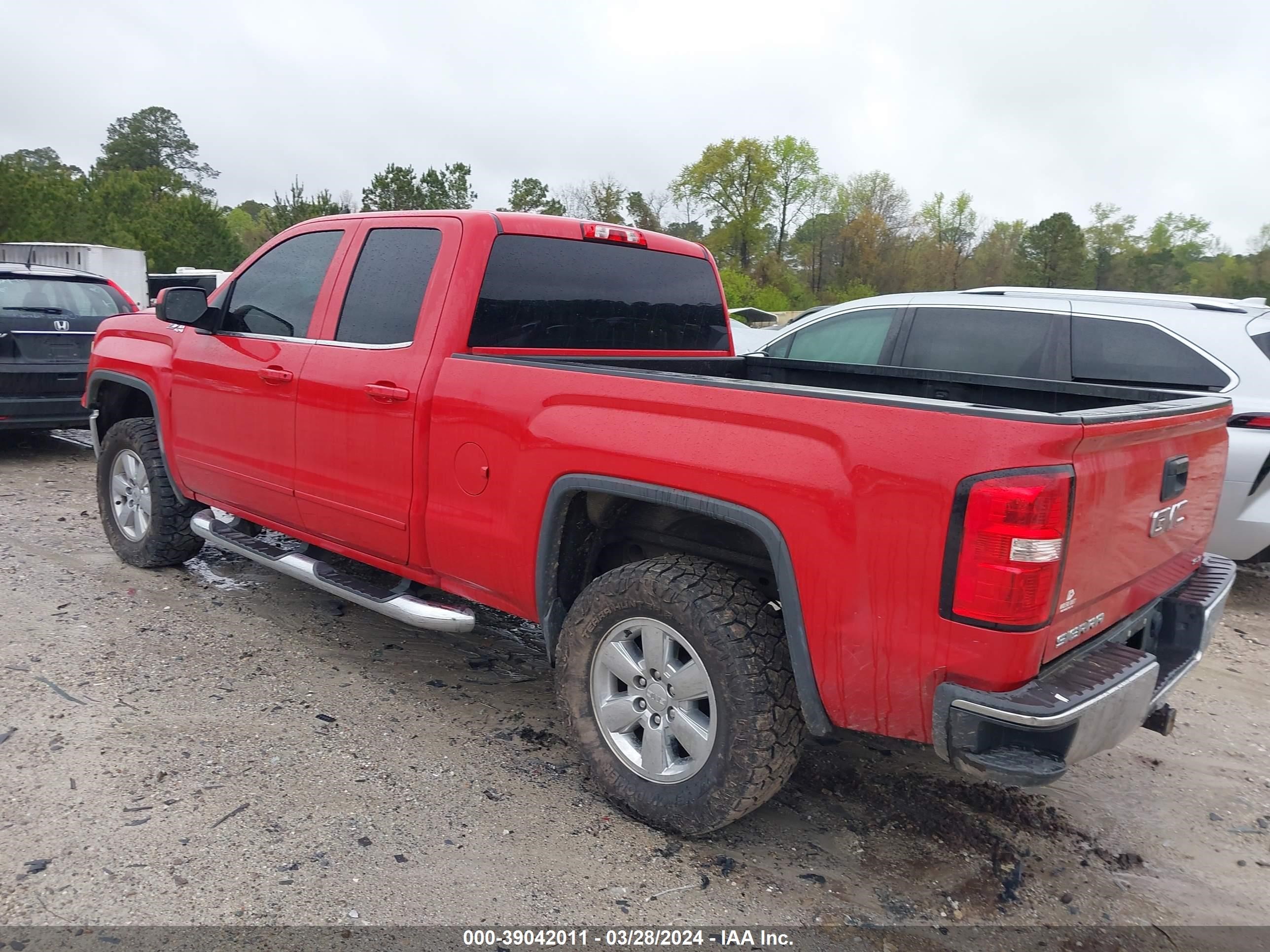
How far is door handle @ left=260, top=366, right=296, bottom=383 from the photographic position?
4.11 m

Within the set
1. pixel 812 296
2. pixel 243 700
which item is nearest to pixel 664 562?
pixel 243 700

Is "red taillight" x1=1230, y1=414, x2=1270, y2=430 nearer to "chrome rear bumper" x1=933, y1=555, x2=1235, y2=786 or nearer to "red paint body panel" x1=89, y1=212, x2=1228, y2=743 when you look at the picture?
"red paint body panel" x1=89, y1=212, x2=1228, y2=743

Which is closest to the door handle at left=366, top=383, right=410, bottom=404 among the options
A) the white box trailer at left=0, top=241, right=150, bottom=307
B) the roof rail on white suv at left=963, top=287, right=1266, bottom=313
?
the roof rail on white suv at left=963, top=287, right=1266, bottom=313

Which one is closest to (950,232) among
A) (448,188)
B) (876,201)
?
(876,201)

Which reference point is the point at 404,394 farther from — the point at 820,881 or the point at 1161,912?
the point at 1161,912

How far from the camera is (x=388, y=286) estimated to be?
388cm

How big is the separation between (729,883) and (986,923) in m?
0.73

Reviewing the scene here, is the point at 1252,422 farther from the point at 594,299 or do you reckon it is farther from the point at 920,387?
the point at 594,299

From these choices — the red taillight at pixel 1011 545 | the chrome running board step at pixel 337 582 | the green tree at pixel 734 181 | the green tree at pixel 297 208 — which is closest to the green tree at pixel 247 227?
the green tree at pixel 297 208

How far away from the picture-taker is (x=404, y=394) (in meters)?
3.55

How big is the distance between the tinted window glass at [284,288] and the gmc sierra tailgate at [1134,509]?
3260mm

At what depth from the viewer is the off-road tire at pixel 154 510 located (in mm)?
5148

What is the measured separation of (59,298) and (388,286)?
20.5 feet

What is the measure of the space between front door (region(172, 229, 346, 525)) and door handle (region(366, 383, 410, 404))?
1.83 ft
